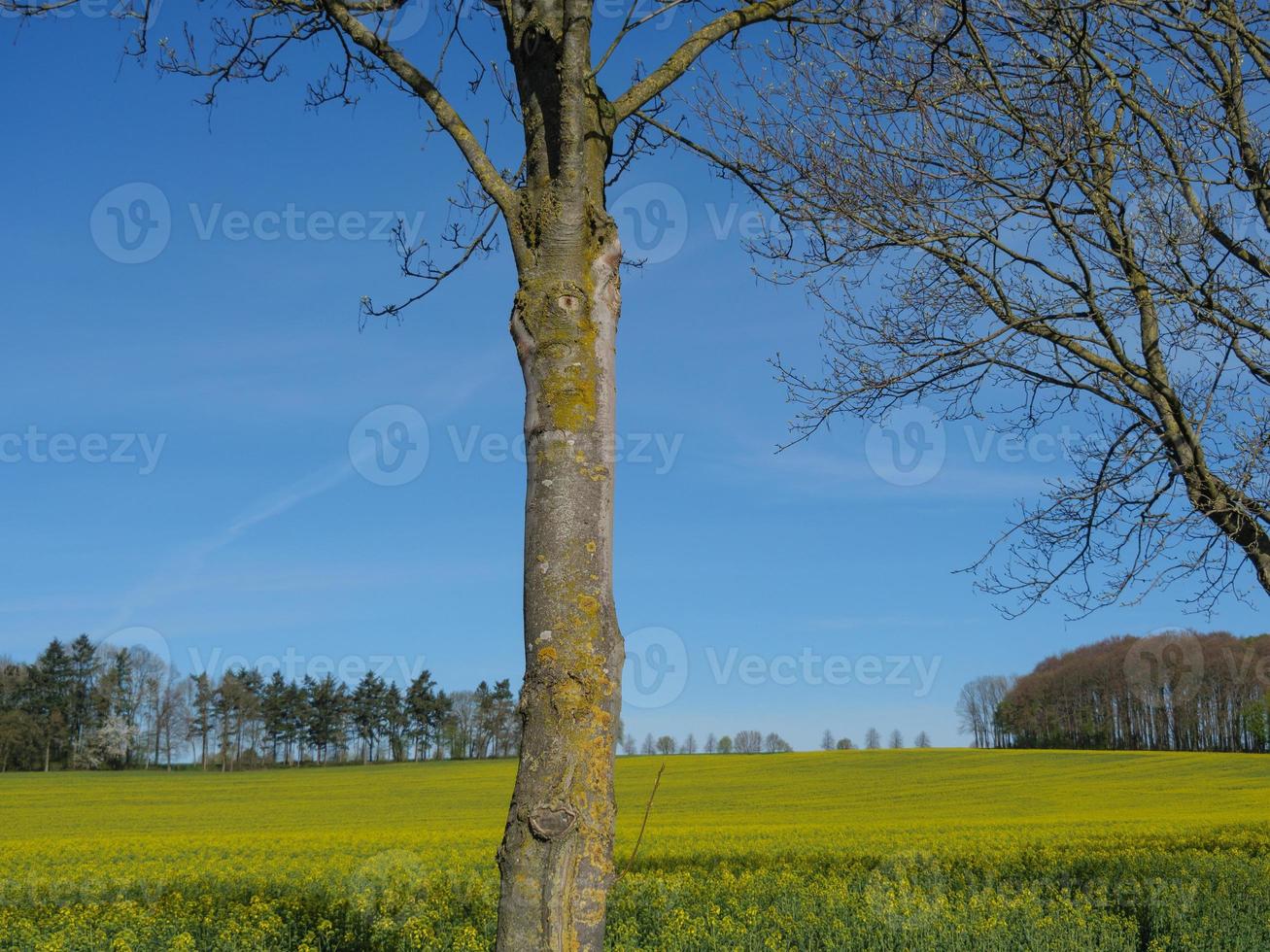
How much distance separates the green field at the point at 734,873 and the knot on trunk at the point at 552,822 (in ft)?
13.3

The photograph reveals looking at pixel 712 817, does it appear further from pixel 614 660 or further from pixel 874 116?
pixel 614 660

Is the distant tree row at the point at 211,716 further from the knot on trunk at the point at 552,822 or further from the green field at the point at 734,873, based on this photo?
the knot on trunk at the point at 552,822

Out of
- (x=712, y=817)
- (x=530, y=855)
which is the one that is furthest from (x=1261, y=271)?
(x=712, y=817)

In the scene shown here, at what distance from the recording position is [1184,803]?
3478cm

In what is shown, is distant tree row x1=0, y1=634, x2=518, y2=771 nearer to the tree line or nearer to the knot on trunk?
the tree line

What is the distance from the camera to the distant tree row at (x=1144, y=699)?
7669 centimetres

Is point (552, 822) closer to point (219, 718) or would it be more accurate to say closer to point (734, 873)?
point (734, 873)

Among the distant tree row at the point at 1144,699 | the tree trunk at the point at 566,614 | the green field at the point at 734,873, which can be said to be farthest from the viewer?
the distant tree row at the point at 1144,699

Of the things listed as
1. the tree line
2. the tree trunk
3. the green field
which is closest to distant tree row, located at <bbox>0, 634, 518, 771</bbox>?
the tree line

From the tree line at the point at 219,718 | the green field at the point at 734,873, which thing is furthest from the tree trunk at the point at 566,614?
the tree line at the point at 219,718

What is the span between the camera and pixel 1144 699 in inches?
3292

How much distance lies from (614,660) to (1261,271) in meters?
6.93

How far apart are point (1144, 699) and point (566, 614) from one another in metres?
93.8

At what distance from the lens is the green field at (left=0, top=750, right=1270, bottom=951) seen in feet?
23.6
